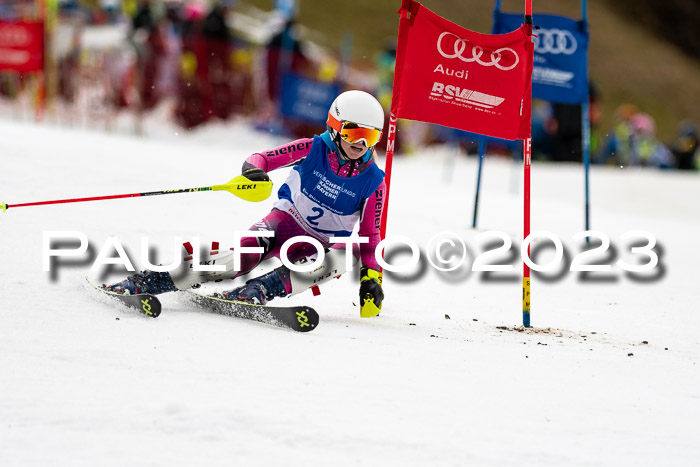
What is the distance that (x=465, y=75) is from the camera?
581 centimetres

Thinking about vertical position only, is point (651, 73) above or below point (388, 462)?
above

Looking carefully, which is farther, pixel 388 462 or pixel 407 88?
pixel 407 88

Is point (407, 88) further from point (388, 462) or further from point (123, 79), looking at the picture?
point (123, 79)

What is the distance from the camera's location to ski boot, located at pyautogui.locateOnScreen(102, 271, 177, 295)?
197 inches

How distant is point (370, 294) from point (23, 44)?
12.2 meters

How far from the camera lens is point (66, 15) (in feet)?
59.2

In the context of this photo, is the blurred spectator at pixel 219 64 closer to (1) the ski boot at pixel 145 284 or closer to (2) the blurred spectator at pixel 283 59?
(2) the blurred spectator at pixel 283 59

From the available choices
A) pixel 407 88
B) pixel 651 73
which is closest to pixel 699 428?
pixel 407 88

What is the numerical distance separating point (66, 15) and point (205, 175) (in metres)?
9.47

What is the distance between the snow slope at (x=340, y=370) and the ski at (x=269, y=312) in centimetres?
9

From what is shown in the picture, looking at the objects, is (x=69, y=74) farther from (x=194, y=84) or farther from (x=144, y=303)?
(x=144, y=303)

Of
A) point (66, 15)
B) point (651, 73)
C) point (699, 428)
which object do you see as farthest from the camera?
point (651, 73)

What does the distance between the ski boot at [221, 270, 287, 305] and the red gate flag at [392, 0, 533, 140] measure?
1.56 metres

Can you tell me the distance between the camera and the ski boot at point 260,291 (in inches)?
199
